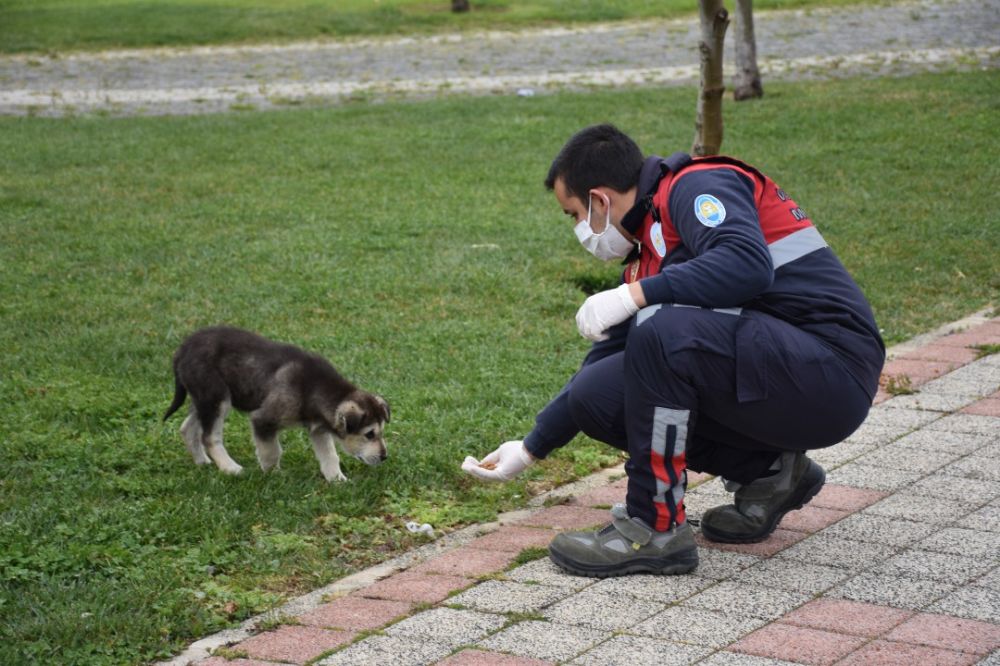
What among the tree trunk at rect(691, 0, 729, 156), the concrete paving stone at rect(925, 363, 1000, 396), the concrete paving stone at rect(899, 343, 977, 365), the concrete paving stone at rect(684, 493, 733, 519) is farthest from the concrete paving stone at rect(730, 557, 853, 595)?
the tree trunk at rect(691, 0, 729, 156)

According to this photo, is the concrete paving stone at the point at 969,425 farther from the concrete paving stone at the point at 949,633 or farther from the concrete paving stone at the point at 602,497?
the concrete paving stone at the point at 949,633

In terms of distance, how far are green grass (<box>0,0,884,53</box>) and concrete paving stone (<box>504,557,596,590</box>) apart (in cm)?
2377

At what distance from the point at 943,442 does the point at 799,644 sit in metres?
2.34

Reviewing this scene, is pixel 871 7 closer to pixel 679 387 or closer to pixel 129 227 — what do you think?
pixel 129 227

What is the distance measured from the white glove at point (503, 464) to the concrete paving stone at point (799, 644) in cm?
135

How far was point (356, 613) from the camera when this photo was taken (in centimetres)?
413

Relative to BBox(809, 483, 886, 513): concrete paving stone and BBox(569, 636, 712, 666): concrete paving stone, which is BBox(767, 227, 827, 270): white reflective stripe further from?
BBox(569, 636, 712, 666): concrete paving stone

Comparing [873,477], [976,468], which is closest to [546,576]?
[873,477]

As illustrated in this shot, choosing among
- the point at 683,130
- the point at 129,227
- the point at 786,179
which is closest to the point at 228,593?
the point at 129,227

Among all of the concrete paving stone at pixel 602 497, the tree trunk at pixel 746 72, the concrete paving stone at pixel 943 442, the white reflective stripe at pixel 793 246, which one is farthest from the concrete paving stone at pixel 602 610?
the tree trunk at pixel 746 72

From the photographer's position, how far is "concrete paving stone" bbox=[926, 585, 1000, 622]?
3932mm

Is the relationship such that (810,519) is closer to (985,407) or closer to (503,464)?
(503,464)

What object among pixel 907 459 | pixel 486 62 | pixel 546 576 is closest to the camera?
pixel 546 576

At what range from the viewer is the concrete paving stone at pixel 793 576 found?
4.25 metres
